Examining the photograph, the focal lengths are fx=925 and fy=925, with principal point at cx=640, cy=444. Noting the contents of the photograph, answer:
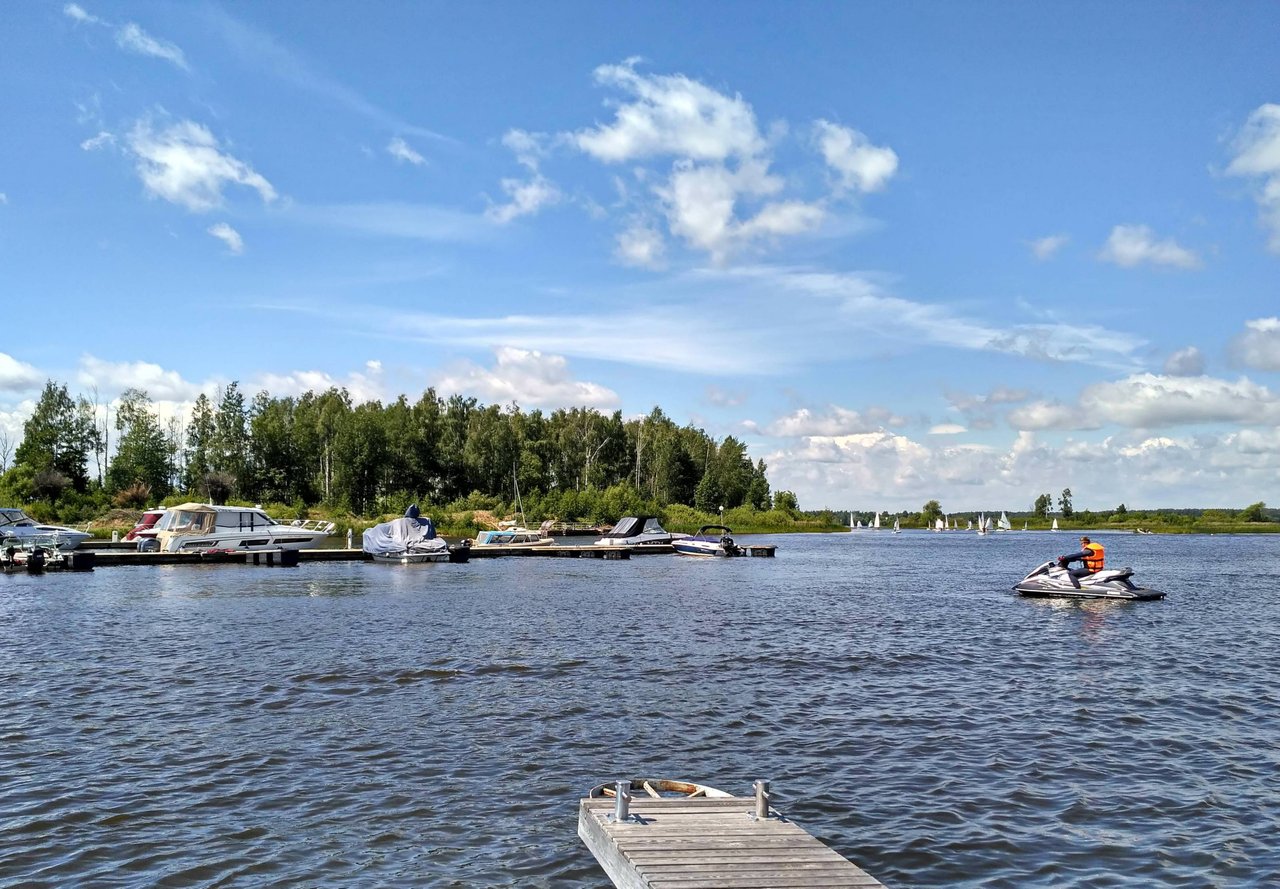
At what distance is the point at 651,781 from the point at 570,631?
18021 millimetres

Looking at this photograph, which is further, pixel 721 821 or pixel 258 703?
pixel 258 703

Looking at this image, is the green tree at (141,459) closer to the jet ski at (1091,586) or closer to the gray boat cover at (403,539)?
the gray boat cover at (403,539)

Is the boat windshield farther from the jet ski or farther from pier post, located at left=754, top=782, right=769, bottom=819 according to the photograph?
pier post, located at left=754, top=782, right=769, bottom=819

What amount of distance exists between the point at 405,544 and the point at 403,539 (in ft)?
1.67

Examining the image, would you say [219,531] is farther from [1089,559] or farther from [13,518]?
[1089,559]

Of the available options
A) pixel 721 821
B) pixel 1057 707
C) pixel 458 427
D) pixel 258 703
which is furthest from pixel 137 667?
pixel 458 427

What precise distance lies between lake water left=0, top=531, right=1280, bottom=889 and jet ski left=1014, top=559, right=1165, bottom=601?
9.28 m

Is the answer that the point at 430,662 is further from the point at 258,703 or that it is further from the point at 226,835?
the point at 226,835

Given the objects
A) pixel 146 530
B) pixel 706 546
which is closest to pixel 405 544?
pixel 146 530

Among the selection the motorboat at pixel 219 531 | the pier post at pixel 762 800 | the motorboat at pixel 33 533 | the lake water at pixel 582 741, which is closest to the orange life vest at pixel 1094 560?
the lake water at pixel 582 741

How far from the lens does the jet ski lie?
42094 mm

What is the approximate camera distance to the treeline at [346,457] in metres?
110

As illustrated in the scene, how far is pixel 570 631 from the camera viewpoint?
2872 centimetres

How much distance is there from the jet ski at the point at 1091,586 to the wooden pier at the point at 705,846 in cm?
3773
